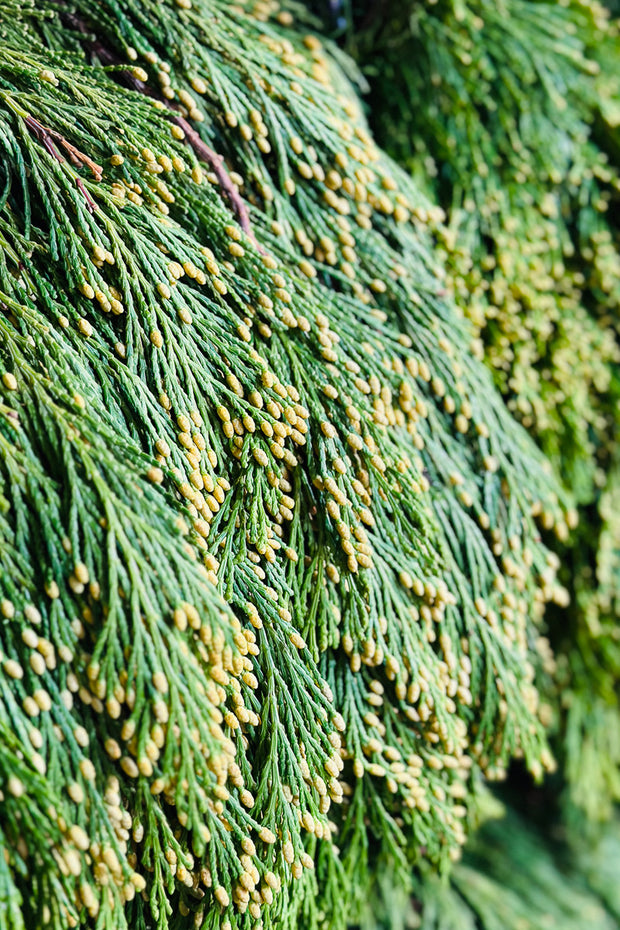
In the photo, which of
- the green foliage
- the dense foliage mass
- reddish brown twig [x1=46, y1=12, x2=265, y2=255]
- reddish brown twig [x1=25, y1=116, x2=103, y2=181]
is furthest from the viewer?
the green foliage

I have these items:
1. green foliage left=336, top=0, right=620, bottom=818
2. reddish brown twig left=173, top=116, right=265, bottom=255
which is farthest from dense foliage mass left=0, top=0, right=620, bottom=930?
green foliage left=336, top=0, right=620, bottom=818

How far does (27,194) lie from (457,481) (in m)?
0.77

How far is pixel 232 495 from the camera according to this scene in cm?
101

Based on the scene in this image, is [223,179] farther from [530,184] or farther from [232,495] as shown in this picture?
[530,184]

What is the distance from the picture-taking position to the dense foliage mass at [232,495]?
0.83 meters

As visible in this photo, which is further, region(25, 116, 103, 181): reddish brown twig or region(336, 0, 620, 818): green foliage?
region(336, 0, 620, 818): green foliage

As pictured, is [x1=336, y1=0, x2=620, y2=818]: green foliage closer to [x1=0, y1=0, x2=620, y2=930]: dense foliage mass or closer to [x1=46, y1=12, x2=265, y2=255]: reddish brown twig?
[x1=0, y1=0, x2=620, y2=930]: dense foliage mass

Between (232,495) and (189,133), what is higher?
(189,133)

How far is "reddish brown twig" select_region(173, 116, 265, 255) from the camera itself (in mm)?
1106

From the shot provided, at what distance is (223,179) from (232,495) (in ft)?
1.57

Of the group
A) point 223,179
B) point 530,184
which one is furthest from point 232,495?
point 530,184

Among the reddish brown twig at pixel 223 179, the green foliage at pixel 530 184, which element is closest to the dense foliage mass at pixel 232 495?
the reddish brown twig at pixel 223 179

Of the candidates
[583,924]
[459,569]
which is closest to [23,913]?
[459,569]

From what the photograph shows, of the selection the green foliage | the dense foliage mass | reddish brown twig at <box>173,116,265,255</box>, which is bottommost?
the dense foliage mass
